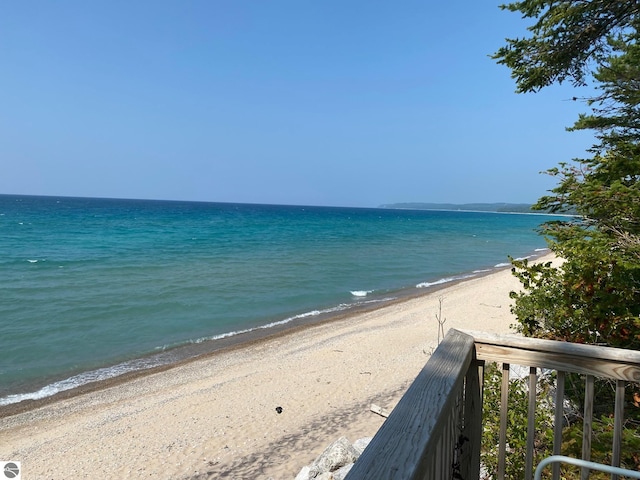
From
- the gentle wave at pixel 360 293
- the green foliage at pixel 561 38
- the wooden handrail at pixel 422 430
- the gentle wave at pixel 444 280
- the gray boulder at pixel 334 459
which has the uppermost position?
the green foliage at pixel 561 38

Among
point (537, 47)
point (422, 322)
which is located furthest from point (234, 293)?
point (537, 47)

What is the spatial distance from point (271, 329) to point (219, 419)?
6119 mm

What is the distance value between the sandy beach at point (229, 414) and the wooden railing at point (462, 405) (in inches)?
154

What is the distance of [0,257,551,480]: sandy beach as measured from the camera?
5.43m

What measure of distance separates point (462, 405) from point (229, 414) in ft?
19.1

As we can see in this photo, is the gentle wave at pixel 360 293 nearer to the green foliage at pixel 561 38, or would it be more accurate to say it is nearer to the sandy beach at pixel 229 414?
the sandy beach at pixel 229 414

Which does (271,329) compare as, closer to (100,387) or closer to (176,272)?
(100,387)

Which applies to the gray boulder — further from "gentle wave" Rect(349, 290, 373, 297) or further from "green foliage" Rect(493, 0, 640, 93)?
"gentle wave" Rect(349, 290, 373, 297)

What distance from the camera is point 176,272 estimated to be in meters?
20.9

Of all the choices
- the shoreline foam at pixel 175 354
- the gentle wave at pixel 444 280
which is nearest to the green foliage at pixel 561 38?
the shoreline foam at pixel 175 354

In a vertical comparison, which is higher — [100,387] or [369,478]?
[369,478]

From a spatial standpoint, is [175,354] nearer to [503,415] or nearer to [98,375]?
[98,375]

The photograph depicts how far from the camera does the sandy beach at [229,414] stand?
214 inches

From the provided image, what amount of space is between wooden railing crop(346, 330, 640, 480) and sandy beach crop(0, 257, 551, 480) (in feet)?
12.8
